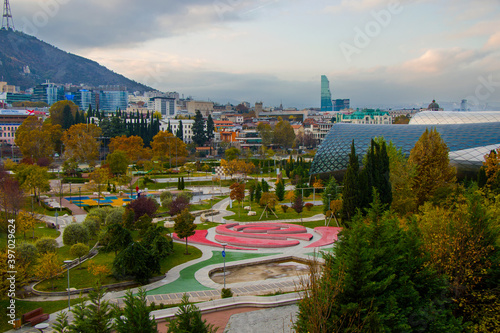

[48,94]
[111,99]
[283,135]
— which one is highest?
[48,94]

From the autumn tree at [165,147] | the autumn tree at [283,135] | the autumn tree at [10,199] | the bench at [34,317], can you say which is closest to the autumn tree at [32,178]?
the autumn tree at [10,199]

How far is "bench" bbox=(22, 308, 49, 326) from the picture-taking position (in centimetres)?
1442

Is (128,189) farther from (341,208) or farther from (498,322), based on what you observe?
(498,322)

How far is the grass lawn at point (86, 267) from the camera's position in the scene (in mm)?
18078

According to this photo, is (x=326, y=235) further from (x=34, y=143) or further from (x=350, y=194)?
(x=34, y=143)

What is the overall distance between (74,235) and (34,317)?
29.9 feet

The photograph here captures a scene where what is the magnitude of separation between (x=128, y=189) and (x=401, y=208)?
33.3 metres

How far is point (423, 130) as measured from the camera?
4938cm

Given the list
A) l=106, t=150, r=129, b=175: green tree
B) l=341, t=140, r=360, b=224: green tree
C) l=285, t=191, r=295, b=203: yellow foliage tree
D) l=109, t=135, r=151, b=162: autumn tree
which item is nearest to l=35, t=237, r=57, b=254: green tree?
l=341, t=140, r=360, b=224: green tree

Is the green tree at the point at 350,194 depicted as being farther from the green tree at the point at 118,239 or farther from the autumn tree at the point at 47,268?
the autumn tree at the point at 47,268

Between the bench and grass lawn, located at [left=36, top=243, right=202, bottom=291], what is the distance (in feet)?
9.14

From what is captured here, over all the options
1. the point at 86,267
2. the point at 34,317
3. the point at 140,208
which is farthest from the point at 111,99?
the point at 34,317

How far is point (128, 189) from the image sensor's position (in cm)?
4962

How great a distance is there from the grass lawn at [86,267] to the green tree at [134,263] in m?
0.67
